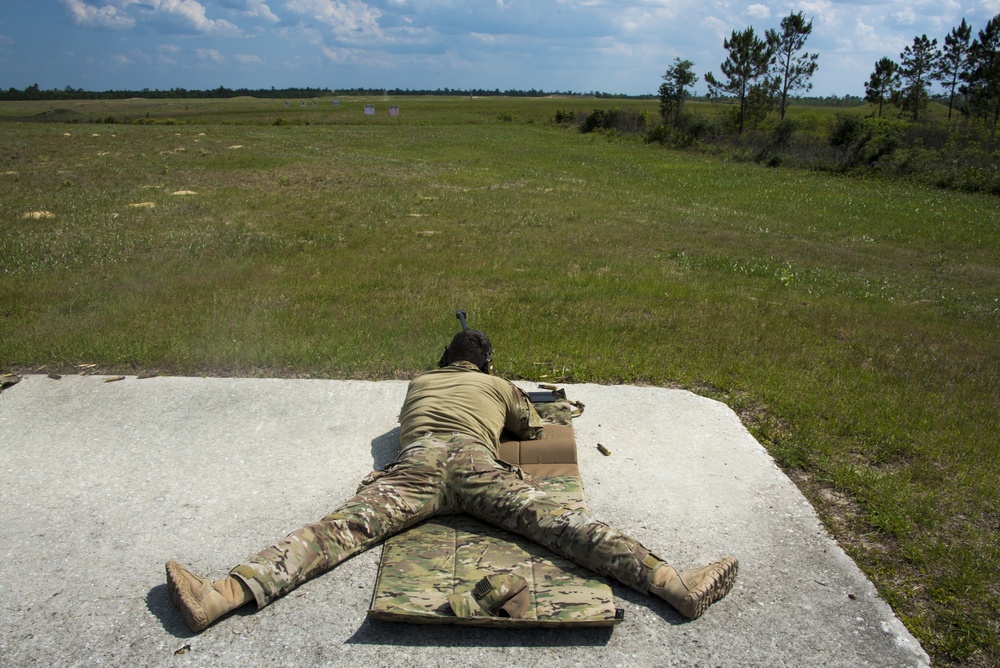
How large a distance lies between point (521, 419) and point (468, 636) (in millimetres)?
1771

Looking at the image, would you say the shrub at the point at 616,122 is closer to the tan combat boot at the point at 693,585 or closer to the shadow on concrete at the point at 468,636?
the tan combat boot at the point at 693,585

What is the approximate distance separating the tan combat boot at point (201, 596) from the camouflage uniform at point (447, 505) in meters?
0.07

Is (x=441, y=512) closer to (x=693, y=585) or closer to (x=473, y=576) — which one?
(x=473, y=576)

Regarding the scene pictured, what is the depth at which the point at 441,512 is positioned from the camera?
13.1 ft

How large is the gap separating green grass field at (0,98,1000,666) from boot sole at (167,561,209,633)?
125 inches

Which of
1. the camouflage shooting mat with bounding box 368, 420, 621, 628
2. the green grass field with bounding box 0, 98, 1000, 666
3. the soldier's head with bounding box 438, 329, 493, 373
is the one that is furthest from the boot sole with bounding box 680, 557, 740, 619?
the soldier's head with bounding box 438, 329, 493, 373

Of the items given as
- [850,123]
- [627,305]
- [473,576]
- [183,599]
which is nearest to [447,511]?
[473,576]

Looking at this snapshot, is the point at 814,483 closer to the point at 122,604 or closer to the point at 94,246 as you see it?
the point at 122,604

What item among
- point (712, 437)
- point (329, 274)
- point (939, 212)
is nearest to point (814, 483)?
point (712, 437)

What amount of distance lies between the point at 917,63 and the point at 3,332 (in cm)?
5884

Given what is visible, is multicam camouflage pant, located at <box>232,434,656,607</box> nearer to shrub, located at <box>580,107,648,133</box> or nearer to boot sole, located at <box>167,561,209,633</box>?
boot sole, located at <box>167,561,209,633</box>

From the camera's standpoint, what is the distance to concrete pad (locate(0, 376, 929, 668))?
3.20 metres

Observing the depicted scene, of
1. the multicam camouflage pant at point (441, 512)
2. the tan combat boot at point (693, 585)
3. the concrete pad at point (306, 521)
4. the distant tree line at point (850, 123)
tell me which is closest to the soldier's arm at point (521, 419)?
the concrete pad at point (306, 521)

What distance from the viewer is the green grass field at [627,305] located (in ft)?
15.9
